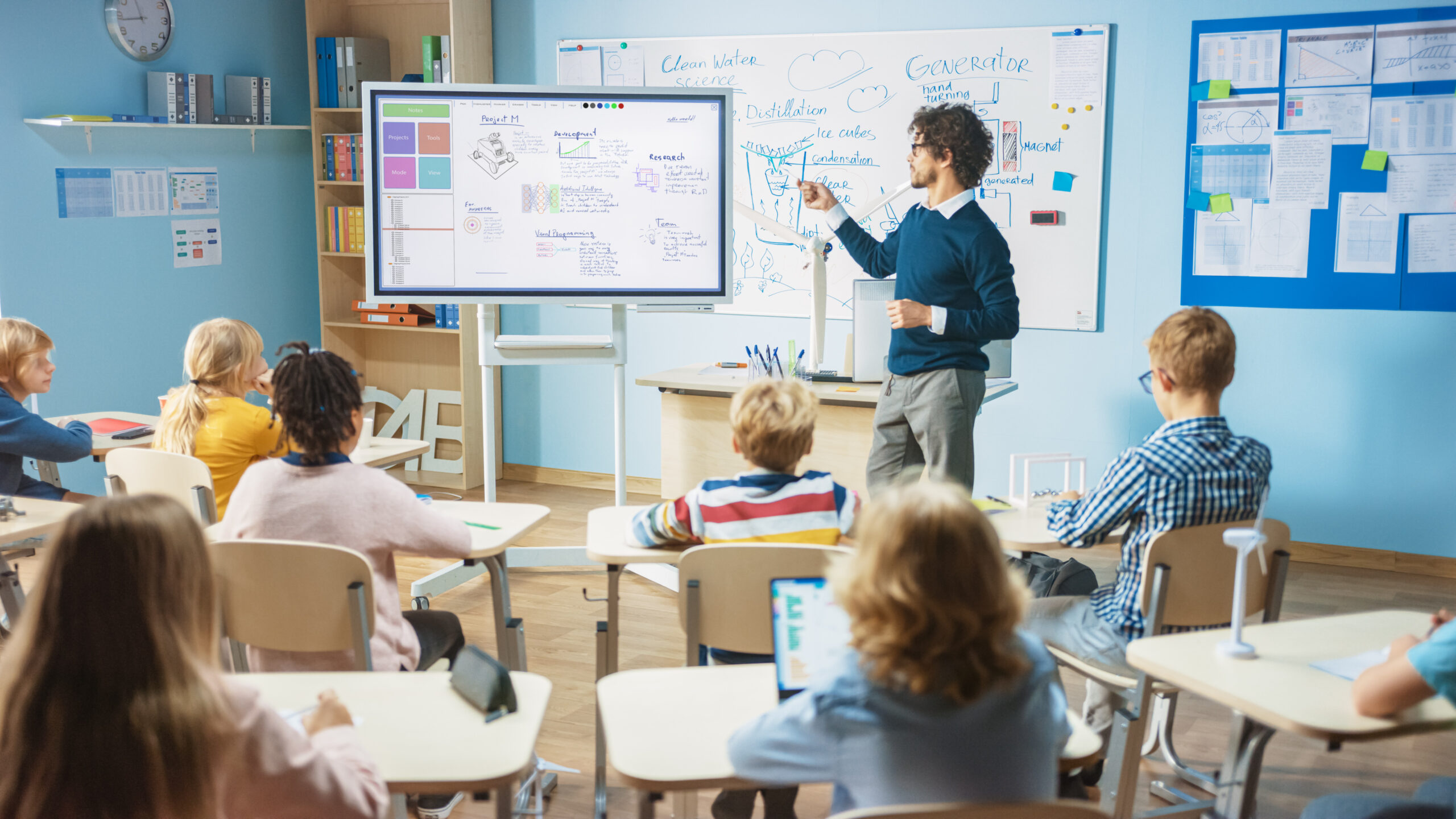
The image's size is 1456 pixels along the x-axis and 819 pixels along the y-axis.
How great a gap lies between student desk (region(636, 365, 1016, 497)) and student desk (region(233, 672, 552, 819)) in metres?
2.48

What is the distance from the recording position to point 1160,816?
2488mm

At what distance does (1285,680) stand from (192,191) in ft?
16.8

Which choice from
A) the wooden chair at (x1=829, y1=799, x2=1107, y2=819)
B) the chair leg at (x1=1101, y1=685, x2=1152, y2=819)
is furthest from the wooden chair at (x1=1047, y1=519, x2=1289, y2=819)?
the wooden chair at (x1=829, y1=799, x2=1107, y2=819)

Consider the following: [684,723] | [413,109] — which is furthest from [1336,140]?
[684,723]

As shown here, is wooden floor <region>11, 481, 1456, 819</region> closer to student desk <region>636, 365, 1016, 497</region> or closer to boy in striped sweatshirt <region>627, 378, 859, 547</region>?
student desk <region>636, 365, 1016, 497</region>

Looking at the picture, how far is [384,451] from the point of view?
3568 millimetres

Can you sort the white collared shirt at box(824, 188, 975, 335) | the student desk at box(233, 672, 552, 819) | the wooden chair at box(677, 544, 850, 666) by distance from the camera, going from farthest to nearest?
the white collared shirt at box(824, 188, 975, 335), the wooden chair at box(677, 544, 850, 666), the student desk at box(233, 672, 552, 819)

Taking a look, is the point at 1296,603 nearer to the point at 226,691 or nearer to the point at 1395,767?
the point at 1395,767

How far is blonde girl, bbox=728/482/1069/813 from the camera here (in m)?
1.28

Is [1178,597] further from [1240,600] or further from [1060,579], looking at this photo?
[1060,579]

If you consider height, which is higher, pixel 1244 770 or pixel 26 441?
pixel 26 441

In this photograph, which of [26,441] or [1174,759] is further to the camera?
[26,441]

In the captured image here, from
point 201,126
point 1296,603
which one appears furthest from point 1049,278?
point 201,126

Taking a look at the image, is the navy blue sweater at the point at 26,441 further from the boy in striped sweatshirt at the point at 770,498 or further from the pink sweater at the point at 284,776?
the pink sweater at the point at 284,776
